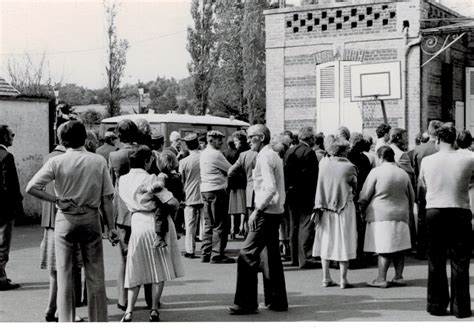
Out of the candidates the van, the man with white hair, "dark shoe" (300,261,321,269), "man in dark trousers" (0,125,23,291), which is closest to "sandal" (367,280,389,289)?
"dark shoe" (300,261,321,269)

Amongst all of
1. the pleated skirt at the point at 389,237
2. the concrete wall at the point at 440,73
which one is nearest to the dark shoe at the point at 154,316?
the pleated skirt at the point at 389,237

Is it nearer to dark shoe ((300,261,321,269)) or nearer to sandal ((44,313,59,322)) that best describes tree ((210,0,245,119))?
dark shoe ((300,261,321,269))

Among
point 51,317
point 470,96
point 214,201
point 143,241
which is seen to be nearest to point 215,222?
point 214,201

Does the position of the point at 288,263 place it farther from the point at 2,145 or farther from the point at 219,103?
the point at 219,103

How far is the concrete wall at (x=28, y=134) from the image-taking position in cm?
1598

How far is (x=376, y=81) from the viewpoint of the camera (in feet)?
55.0

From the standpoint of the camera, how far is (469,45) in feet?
63.2

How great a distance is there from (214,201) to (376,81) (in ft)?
24.6

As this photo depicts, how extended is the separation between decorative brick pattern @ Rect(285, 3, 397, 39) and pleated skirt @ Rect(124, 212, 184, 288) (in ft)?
38.9

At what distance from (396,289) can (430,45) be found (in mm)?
9554

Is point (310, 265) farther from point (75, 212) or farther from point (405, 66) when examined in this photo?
point (405, 66)

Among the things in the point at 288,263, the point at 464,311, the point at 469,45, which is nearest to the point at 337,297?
the point at 464,311

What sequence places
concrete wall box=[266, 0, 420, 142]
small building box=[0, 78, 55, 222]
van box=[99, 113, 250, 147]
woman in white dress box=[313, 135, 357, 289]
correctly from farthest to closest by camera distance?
1. van box=[99, 113, 250, 147]
2. concrete wall box=[266, 0, 420, 142]
3. small building box=[0, 78, 55, 222]
4. woman in white dress box=[313, 135, 357, 289]

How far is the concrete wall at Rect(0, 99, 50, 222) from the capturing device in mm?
15977
